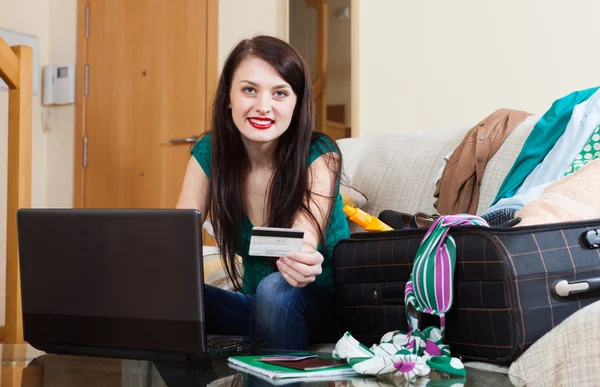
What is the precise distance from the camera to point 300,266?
117 centimetres

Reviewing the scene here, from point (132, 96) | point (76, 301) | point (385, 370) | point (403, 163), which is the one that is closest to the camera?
point (385, 370)

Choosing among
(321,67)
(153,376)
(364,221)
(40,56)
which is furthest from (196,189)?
(40,56)

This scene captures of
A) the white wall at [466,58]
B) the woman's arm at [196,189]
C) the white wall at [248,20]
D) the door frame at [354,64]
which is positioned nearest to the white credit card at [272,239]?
the woman's arm at [196,189]

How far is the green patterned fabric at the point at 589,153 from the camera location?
63.0 inches

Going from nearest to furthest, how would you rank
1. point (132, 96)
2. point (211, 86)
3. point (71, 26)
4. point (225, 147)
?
point (225, 147), point (211, 86), point (132, 96), point (71, 26)

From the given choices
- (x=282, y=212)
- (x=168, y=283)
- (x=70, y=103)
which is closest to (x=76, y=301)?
(x=168, y=283)

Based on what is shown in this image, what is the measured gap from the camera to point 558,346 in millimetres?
1008

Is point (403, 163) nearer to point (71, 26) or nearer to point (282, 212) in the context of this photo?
point (282, 212)

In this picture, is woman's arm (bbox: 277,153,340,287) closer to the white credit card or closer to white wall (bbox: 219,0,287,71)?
the white credit card

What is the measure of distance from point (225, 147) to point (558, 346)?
0.81 m

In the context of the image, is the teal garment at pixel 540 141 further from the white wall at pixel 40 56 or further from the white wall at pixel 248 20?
the white wall at pixel 40 56

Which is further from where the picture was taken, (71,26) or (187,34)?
(71,26)

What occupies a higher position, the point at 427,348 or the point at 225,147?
the point at 225,147

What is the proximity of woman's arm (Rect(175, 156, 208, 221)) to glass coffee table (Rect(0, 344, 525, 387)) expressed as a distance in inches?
18.9
